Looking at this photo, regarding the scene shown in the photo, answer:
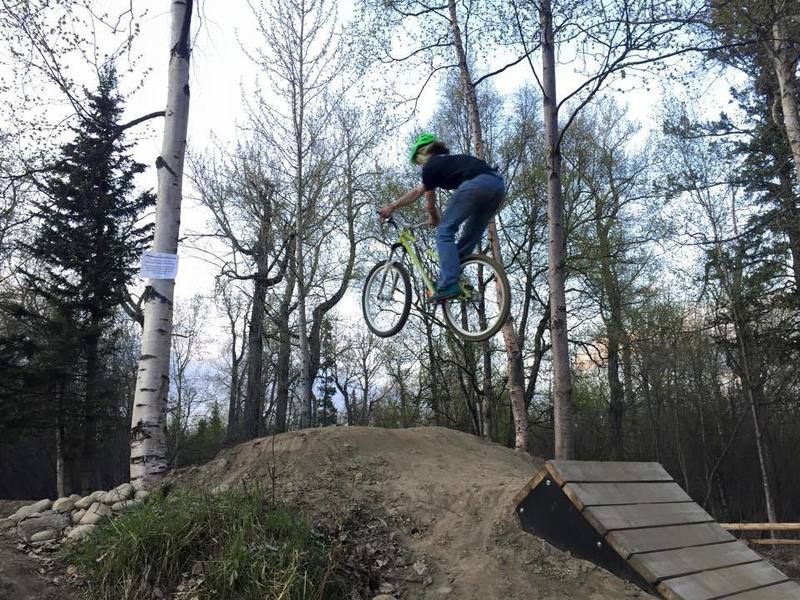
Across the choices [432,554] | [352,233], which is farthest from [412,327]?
[432,554]

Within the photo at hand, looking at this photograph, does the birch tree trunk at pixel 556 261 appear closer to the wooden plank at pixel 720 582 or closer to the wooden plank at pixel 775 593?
the wooden plank at pixel 720 582

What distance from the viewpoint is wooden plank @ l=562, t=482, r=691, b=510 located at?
4449mm

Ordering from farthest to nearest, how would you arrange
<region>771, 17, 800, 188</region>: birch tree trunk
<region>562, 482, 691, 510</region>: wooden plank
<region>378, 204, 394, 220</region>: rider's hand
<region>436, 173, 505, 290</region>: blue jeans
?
<region>771, 17, 800, 188</region>: birch tree trunk < <region>378, 204, 394, 220</region>: rider's hand < <region>436, 173, 505, 290</region>: blue jeans < <region>562, 482, 691, 510</region>: wooden plank

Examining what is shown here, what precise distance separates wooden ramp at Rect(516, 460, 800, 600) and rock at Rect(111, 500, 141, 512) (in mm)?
3221

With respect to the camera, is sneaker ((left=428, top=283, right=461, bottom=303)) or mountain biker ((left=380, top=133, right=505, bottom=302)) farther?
sneaker ((left=428, top=283, right=461, bottom=303))

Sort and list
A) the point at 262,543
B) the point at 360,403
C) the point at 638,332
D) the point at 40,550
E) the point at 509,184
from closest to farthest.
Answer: the point at 262,543, the point at 40,550, the point at 509,184, the point at 638,332, the point at 360,403

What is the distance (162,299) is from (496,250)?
6.46 m

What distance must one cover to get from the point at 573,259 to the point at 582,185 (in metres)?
3.36

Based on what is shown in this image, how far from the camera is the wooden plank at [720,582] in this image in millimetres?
3875

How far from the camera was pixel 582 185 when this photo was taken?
1833cm

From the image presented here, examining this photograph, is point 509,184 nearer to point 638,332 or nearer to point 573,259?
point 573,259

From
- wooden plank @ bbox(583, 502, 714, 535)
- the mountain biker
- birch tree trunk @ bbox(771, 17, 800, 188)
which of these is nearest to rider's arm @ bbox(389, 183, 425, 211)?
Answer: the mountain biker

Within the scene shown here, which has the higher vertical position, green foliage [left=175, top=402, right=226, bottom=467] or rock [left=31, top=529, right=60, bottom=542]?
green foliage [left=175, top=402, right=226, bottom=467]

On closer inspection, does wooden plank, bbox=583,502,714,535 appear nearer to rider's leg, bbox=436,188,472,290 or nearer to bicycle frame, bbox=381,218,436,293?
rider's leg, bbox=436,188,472,290
